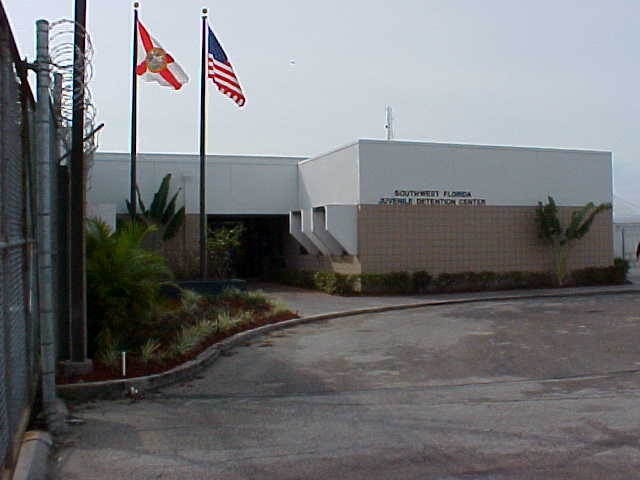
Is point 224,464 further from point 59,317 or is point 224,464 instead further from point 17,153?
point 59,317

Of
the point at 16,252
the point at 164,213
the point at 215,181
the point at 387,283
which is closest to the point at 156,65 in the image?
the point at 164,213

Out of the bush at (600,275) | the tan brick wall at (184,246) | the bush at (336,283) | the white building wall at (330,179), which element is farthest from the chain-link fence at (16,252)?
the bush at (600,275)

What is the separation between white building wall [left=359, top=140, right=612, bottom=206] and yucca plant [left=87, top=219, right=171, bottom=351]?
42.1 feet

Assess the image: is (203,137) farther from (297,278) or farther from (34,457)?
(34,457)

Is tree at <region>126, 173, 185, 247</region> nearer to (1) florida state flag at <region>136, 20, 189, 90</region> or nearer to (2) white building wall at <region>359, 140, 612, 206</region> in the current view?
(1) florida state flag at <region>136, 20, 189, 90</region>

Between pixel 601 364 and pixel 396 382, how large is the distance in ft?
11.2

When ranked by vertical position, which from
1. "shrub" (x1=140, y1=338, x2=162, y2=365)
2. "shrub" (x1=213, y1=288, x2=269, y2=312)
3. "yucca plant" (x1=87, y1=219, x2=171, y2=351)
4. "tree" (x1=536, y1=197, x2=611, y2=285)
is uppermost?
"tree" (x1=536, y1=197, x2=611, y2=285)

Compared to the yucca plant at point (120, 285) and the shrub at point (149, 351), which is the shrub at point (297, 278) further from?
the shrub at point (149, 351)

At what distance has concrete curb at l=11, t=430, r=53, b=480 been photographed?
19.3 feet

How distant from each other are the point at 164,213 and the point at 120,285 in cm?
1599

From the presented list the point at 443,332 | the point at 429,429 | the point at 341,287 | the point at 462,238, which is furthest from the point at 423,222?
the point at 429,429

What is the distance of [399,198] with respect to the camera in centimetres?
2427

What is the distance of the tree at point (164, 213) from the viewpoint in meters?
26.7

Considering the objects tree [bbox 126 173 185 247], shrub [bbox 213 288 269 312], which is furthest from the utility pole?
tree [bbox 126 173 185 247]
